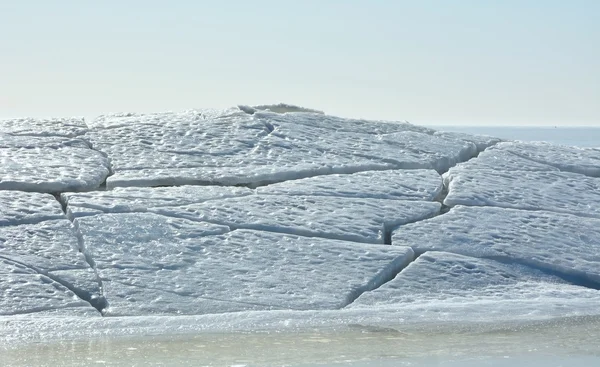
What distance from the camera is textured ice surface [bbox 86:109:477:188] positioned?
19.5 feet

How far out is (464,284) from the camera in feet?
15.6

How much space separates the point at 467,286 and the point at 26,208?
2494 mm

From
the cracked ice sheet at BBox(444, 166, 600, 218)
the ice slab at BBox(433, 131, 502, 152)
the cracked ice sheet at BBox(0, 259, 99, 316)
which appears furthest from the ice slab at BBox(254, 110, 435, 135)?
the cracked ice sheet at BBox(0, 259, 99, 316)

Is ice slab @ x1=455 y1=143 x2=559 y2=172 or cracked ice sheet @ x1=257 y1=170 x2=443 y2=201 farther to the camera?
ice slab @ x1=455 y1=143 x2=559 y2=172

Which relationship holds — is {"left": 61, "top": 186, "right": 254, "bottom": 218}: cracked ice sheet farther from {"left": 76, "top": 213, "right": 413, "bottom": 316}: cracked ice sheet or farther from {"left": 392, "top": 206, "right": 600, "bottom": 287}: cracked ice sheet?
{"left": 392, "top": 206, "right": 600, "bottom": 287}: cracked ice sheet

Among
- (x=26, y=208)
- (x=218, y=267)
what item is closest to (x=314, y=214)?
(x=218, y=267)

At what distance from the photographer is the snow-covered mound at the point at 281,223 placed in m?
4.41

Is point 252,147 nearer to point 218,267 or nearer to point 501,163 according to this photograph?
point 501,163

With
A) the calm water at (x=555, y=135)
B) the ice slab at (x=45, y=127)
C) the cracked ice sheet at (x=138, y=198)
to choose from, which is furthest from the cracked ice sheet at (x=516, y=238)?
the calm water at (x=555, y=135)

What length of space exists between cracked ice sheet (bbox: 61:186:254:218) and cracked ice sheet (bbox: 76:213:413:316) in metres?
0.11

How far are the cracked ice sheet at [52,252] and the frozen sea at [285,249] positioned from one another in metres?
0.01

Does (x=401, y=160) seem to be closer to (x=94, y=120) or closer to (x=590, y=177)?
(x=590, y=177)

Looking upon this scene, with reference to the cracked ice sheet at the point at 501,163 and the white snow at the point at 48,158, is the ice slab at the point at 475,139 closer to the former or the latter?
the cracked ice sheet at the point at 501,163

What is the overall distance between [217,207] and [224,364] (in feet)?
6.43
